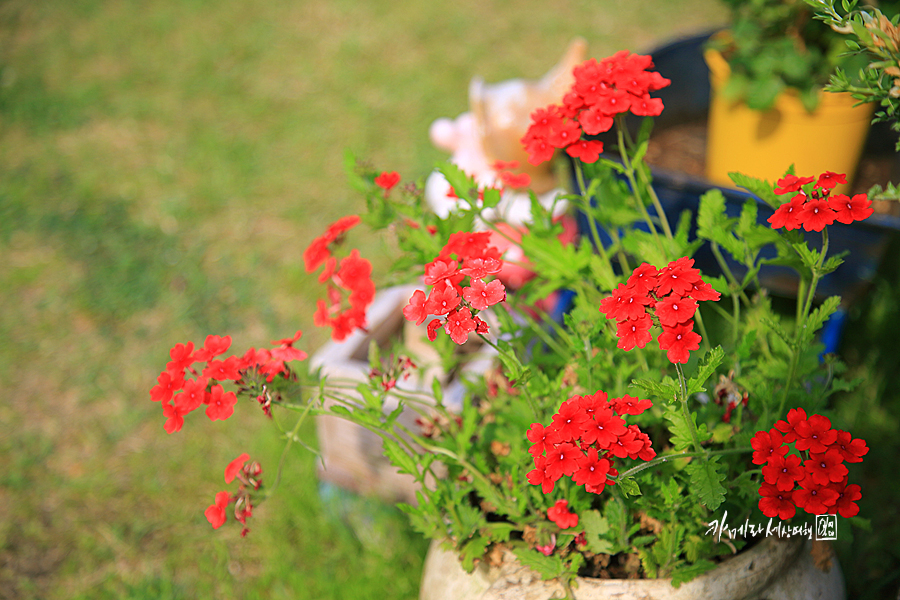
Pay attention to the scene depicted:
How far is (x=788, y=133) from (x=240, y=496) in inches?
69.8

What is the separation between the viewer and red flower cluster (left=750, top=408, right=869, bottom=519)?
2.81ft

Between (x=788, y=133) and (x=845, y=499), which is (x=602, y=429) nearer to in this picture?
(x=845, y=499)

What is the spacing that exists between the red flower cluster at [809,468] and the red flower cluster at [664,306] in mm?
199

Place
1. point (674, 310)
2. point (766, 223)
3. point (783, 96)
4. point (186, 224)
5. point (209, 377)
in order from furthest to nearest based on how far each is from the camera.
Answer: point (186, 224) → point (783, 96) → point (766, 223) → point (209, 377) → point (674, 310)

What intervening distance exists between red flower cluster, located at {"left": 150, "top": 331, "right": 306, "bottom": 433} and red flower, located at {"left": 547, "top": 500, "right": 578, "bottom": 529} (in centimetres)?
46

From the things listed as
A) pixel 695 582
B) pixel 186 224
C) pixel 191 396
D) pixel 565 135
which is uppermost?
pixel 565 135

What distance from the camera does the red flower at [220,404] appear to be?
981 millimetres

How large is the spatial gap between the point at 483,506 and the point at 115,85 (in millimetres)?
3957

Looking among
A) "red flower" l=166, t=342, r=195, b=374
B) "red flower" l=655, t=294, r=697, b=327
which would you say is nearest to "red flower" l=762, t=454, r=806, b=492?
"red flower" l=655, t=294, r=697, b=327

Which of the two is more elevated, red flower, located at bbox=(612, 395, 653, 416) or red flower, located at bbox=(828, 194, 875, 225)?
red flower, located at bbox=(828, 194, 875, 225)

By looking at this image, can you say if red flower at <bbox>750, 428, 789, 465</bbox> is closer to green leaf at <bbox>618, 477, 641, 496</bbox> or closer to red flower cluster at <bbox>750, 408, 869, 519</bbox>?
red flower cluster at <bbox>750, 408, 869, 519</bbox>

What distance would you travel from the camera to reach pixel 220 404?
1000 mm

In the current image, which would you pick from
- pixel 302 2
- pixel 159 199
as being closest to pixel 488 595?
pixel 159 199

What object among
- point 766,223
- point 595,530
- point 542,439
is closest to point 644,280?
point 542,439
